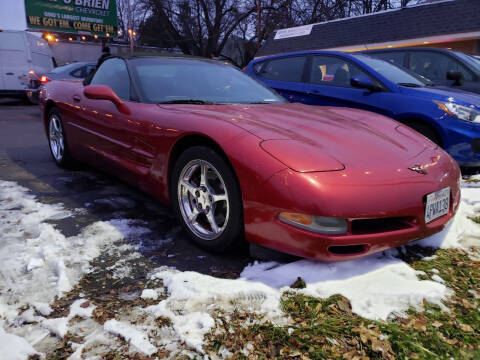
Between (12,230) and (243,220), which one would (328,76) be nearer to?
(243,220)

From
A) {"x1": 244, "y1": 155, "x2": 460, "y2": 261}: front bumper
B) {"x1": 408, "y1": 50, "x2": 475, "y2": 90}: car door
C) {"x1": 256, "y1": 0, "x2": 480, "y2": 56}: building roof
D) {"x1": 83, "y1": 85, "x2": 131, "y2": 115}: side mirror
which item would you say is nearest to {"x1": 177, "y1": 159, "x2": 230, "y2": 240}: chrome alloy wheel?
{"x1": 244, "y1": 155, "x2": 460, "y2": 261}: front bumper

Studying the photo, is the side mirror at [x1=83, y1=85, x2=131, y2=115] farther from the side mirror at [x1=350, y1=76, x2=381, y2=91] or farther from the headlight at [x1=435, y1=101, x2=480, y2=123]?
the headlight at [x1=435, y1=101, x2=480, y2=123]

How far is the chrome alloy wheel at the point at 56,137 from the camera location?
4.21 meters

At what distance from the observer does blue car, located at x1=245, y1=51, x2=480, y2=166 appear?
3.90 m

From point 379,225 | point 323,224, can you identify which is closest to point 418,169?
point 379,225

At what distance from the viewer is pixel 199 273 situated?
2.08 meters

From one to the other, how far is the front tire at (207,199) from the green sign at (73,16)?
100 feet

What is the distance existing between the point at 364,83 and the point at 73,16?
29.6 meters

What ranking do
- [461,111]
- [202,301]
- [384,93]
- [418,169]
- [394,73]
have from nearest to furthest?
1. [202,301]
2. [418,169]
3. [461,111]
4. [384,93]
5. [394,73]

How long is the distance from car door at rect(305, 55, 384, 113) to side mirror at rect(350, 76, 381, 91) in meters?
0.06

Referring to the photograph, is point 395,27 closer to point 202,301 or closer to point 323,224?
point 323,224

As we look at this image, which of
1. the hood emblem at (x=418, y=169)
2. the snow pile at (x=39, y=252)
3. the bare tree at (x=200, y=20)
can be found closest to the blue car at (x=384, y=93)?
the hood emblem at (x=418, y=169)

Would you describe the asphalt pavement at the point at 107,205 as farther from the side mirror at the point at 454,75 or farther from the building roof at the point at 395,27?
the building roof at the point at 395,27

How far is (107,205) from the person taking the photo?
3156 millimetres
